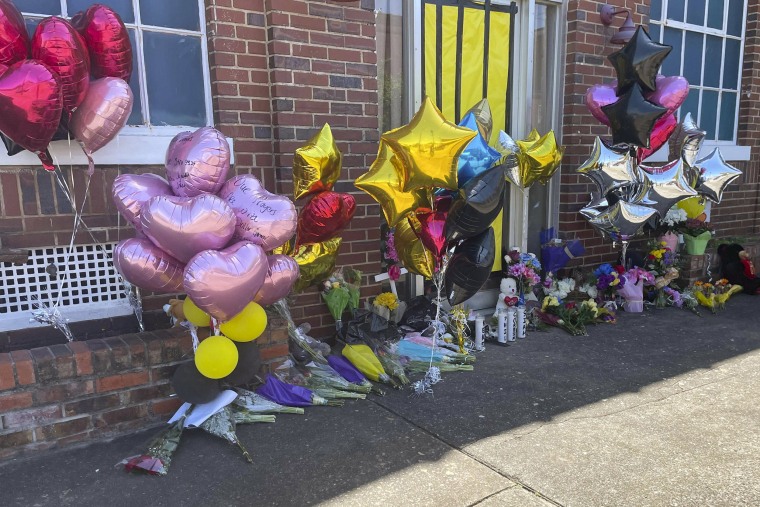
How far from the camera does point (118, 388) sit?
8.82ft

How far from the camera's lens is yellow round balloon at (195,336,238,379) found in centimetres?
245

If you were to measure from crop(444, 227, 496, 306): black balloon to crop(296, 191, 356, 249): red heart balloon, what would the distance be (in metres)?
0.68

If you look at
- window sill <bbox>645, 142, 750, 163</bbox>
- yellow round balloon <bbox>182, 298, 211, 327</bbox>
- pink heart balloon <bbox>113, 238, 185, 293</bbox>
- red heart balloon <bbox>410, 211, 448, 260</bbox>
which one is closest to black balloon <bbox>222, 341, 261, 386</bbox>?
yellow round balloon <bbox>182, 298, 211, 327</bbox>

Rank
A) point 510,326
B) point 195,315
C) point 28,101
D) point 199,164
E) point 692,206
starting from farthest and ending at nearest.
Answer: point 692,206, point 510,326, point 195,315, point 199,164, point 28,101

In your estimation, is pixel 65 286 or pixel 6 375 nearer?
pixel 6 375

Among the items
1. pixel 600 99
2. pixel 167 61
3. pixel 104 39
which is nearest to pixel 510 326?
pixel 600 99

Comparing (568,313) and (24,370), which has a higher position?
(24,370)

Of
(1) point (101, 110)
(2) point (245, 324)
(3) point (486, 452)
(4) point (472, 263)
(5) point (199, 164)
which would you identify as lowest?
(3) point (486, 452)

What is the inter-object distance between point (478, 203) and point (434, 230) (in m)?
0.37

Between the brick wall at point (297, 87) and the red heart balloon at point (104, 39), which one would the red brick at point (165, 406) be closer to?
the brick wall at point (297, 87)

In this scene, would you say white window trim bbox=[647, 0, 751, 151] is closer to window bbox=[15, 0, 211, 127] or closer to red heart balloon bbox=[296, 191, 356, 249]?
red heart balloon bbox=[296, 191, 356, 249]

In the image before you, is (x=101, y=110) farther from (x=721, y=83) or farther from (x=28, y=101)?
(x=721, y=83)

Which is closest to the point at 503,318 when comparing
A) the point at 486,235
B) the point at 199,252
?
the point at 486,235

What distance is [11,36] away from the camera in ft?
7.64
